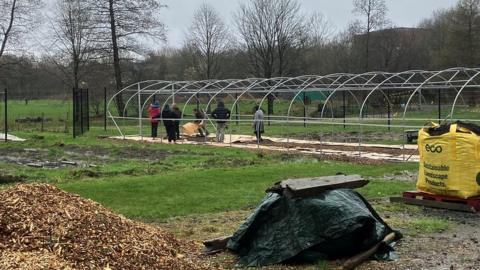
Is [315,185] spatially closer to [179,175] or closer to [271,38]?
[179,175]

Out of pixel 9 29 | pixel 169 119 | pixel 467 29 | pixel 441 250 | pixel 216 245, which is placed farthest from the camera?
pixel 467 29

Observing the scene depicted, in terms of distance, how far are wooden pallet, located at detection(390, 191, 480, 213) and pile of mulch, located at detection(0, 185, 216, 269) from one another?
4.79m

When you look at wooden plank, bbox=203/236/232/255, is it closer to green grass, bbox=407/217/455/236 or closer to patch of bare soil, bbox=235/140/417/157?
green grass, bbox=407/217/455/236

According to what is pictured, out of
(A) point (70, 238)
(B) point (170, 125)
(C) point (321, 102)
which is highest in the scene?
(C) point (321, 102)

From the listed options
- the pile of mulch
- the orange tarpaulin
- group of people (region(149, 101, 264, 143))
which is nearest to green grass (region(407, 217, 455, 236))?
the pile of mulch

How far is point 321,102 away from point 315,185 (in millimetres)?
41893

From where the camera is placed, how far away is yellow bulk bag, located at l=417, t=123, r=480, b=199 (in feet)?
30.0

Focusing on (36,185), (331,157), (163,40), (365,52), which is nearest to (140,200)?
(36,185)

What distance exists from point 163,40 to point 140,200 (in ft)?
128

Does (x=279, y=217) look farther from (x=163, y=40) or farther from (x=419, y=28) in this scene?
(x=419, y=28)

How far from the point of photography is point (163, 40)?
159ft

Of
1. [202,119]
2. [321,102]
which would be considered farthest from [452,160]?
[321,102]

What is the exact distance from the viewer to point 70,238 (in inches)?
215

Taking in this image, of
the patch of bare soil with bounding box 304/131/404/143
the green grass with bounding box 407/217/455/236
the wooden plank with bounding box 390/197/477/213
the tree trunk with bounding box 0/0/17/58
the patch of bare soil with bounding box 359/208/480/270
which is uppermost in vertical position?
the tree trunk with bounding box 0/0/17/58
